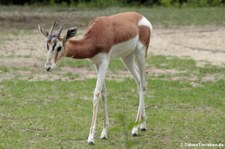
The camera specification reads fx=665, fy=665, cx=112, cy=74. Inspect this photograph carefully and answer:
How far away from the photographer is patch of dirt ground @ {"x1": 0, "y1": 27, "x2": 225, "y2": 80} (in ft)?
40.7

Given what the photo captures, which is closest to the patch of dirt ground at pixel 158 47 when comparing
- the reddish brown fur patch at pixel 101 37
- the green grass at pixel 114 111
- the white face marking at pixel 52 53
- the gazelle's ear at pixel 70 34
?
the green grass at pixel 114 111

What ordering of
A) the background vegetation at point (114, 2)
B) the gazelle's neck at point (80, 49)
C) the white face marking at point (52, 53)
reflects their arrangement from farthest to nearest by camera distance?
the background vegetation at point (114, 2) → the gazelle's neck at point (80, 49) → the white face marking at point (52, 53)

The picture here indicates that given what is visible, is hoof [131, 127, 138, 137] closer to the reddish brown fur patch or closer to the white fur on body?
the white fur on body

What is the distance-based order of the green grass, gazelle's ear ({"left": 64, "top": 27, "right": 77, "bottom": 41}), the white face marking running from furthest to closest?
the green grass
gazelle's ear ({"left": 64, "top": 27, "right": 77, "bottom": 41})
the white face marking

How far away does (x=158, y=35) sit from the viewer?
57.4 ft

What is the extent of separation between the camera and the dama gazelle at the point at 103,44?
263 inches

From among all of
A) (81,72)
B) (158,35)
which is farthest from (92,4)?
(81,72)

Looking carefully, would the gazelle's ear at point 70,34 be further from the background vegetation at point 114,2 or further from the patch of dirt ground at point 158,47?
the background vegetation at point 114,2

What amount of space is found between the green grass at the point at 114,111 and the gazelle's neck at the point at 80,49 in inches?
36.2

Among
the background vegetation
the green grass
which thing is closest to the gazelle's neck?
the green grass

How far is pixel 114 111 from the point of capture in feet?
28.7

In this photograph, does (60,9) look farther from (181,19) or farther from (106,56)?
(106,56)

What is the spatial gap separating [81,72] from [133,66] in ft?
14.3

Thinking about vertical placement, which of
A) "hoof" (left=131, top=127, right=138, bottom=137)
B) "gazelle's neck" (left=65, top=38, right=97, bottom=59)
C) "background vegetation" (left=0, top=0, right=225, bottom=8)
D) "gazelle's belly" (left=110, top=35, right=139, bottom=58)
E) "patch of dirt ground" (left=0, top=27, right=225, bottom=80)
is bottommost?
"background vegetation" (left=0, top=0, right=225, bottom=8)
